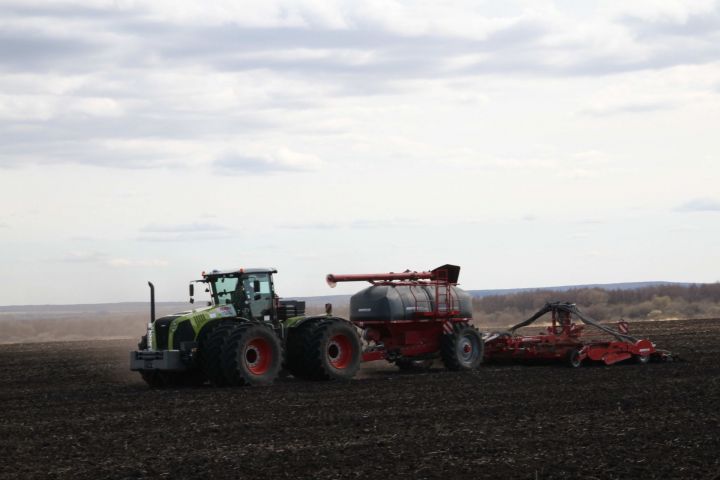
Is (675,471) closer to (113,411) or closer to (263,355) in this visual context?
(113,411)

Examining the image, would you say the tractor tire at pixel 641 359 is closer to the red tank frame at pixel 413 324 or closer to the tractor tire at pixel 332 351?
the red tank frame at pixel 413 324

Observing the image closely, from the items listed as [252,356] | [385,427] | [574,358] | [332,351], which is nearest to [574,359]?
[574,358]

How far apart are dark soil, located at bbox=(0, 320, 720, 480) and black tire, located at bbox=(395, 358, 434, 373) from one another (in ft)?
5.06

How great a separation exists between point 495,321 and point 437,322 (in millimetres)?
42725

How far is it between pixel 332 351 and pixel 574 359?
6.13 metres

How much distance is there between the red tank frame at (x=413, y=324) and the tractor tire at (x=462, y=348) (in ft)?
1.03

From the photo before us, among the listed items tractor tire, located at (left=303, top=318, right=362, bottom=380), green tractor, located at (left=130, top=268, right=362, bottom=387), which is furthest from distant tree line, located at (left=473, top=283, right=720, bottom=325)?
green tractor, located at (left=130, top=268, right=362, bottom=387)

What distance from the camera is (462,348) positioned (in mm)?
27969

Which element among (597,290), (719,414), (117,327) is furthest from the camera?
(597,290)

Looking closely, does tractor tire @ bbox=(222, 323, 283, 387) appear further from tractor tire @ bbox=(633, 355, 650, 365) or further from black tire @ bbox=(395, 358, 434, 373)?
tractor tire @ bbox=(633, 355, 650, 365)

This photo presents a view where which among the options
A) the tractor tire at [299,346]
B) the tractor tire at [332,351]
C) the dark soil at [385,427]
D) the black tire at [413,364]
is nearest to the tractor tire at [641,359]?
the dark soil at [385,427]

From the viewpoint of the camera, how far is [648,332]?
45750 mm

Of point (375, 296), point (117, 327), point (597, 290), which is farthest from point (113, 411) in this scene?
point (597, 290)

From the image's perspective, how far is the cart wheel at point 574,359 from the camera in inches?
1065
